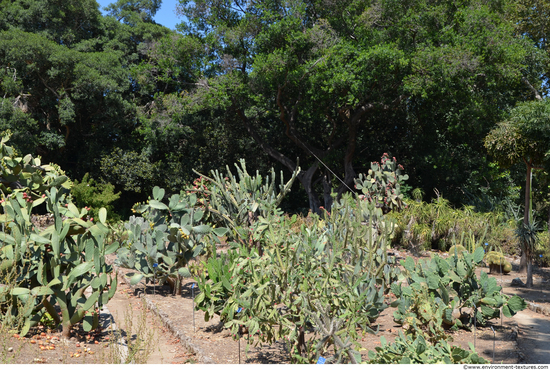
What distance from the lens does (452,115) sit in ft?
42.9

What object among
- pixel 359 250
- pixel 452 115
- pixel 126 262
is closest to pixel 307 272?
pixel 359 250

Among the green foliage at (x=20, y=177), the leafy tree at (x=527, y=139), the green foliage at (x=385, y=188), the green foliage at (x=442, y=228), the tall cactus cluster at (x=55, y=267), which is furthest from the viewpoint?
the green foliage at (x=385, y=188)

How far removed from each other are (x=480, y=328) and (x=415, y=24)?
350 inches

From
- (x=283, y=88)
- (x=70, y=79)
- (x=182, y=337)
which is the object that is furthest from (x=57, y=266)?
(x=70, y=79)

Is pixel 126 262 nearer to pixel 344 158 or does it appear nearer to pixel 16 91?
pixel 344 158

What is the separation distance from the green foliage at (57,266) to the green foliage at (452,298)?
287 cm

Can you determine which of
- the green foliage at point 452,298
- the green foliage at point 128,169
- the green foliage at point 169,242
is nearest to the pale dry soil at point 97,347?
the green foliage at point 169,242

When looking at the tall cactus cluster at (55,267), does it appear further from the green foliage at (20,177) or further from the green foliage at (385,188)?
the green foliage at (385,188)

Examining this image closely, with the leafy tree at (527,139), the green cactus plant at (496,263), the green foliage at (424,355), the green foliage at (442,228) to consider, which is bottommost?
the green foliage at (424,355)

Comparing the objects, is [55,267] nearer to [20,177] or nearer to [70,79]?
[20,177]

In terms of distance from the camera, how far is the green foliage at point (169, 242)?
5.83m

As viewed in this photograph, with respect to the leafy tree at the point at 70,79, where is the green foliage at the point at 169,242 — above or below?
below

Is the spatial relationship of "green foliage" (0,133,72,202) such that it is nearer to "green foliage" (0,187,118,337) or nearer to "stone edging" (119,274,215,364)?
"green foliage" (0,187,118,337)

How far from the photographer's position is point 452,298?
501cm
